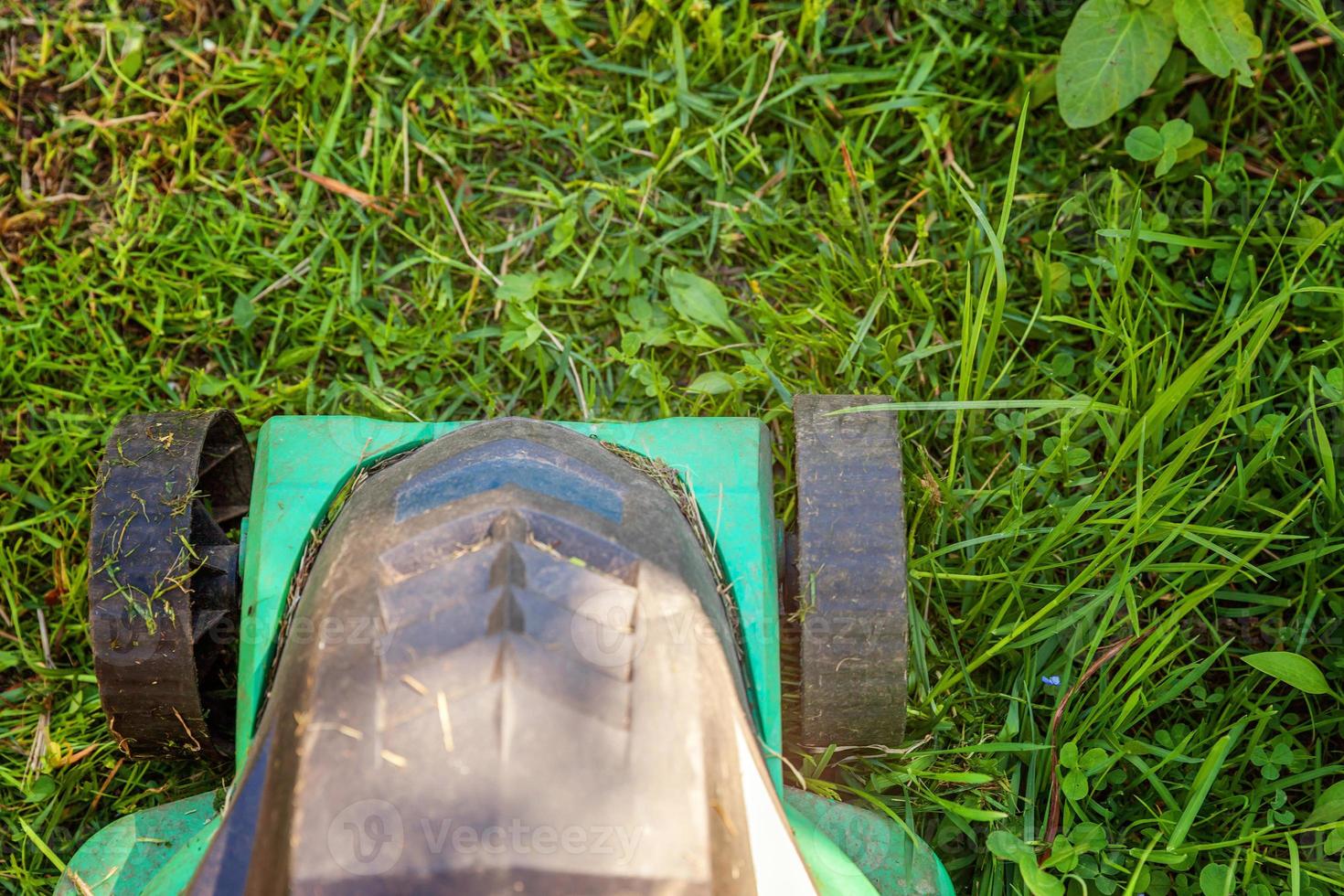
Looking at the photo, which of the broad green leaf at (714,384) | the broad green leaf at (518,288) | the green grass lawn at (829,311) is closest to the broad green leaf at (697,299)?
the green grass lawn at (829,311)

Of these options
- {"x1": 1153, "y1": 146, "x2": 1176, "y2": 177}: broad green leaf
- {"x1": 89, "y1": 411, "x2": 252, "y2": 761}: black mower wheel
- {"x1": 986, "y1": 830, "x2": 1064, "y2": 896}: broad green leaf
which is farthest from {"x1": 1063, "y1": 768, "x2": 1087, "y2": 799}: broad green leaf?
{"x1": 89, "y1": 411, "x2": 252, "y2": 761}: black mower wheel

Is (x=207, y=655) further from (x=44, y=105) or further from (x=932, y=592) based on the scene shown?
(x=44, y=105)

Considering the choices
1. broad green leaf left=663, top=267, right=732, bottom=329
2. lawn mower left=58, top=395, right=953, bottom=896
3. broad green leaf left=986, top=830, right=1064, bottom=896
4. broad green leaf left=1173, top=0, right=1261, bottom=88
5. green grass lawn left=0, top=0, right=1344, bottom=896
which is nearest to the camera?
lawn mower left=58, top=395, right=953, bottom=896

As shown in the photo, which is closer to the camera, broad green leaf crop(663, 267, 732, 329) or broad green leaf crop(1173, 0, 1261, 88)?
broad green leaf crop(1173, 0, 1261, 88)

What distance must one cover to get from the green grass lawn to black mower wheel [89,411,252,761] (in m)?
0.37

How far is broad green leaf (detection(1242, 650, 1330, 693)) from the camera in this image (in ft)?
7.64

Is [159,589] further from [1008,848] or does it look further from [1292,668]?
[1292,668]

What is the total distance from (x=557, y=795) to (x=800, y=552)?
78 cm

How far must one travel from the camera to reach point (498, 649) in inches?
61.5

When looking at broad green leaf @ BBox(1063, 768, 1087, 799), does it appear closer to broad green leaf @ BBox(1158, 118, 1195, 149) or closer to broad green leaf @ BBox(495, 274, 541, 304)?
broad green leaf @ BBox(1158, 118, 1195, 149)

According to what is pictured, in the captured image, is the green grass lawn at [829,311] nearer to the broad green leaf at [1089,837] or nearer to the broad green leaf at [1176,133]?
the broad green leaf at [1089,837]

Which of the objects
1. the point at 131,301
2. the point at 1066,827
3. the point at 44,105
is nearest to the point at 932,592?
the point at 1066,827

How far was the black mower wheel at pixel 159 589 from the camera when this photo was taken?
215 centimetres

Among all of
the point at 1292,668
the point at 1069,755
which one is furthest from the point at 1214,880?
the point at 1292,668
